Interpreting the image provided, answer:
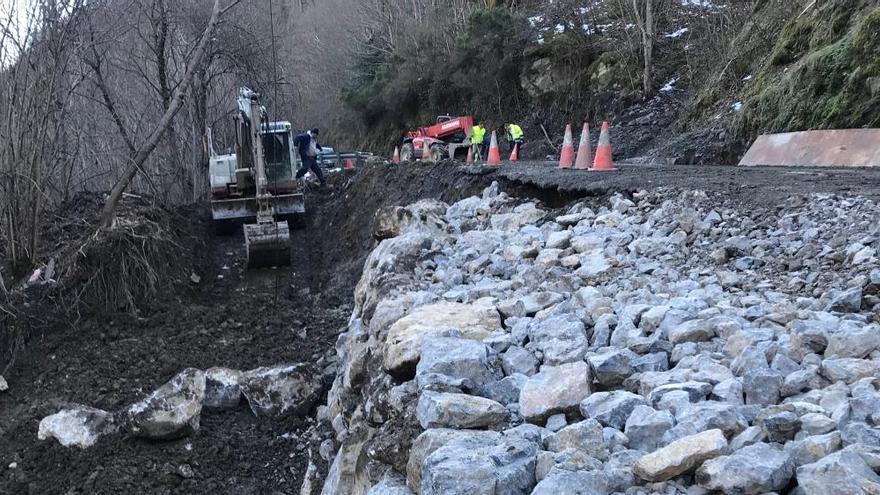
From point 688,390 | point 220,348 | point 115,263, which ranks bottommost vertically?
point 220,348

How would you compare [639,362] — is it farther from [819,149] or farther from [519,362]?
[819,149]

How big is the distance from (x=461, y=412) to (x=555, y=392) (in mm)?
376

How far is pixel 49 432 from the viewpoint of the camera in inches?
225

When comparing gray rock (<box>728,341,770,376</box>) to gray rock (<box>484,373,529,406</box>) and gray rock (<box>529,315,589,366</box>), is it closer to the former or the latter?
gray rock (<box>529,315,589,366</box>)

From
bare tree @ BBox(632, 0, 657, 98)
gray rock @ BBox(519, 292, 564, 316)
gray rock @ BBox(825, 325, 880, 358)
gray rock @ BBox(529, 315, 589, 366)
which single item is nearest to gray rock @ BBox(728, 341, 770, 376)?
gray rock @ BBox(825, 325, 880, 358)

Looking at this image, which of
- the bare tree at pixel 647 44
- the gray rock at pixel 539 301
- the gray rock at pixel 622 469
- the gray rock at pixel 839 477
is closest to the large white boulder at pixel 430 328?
the gray rock at pixel 539 301

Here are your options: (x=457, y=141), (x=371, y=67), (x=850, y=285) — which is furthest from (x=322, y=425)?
(x=371, y=67)

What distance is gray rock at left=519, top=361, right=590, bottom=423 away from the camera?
8.50 feet

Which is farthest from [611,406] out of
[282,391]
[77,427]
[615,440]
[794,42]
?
[794,42]

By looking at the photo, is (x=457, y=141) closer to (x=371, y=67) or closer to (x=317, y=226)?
(x=317, y=226)

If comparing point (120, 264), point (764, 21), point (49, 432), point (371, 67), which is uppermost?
point (371, 67)

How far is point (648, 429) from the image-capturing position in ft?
7.30

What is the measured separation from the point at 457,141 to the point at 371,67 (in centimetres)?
1781

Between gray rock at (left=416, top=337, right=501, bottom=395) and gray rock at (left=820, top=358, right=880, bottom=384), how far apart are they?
4.29ft
